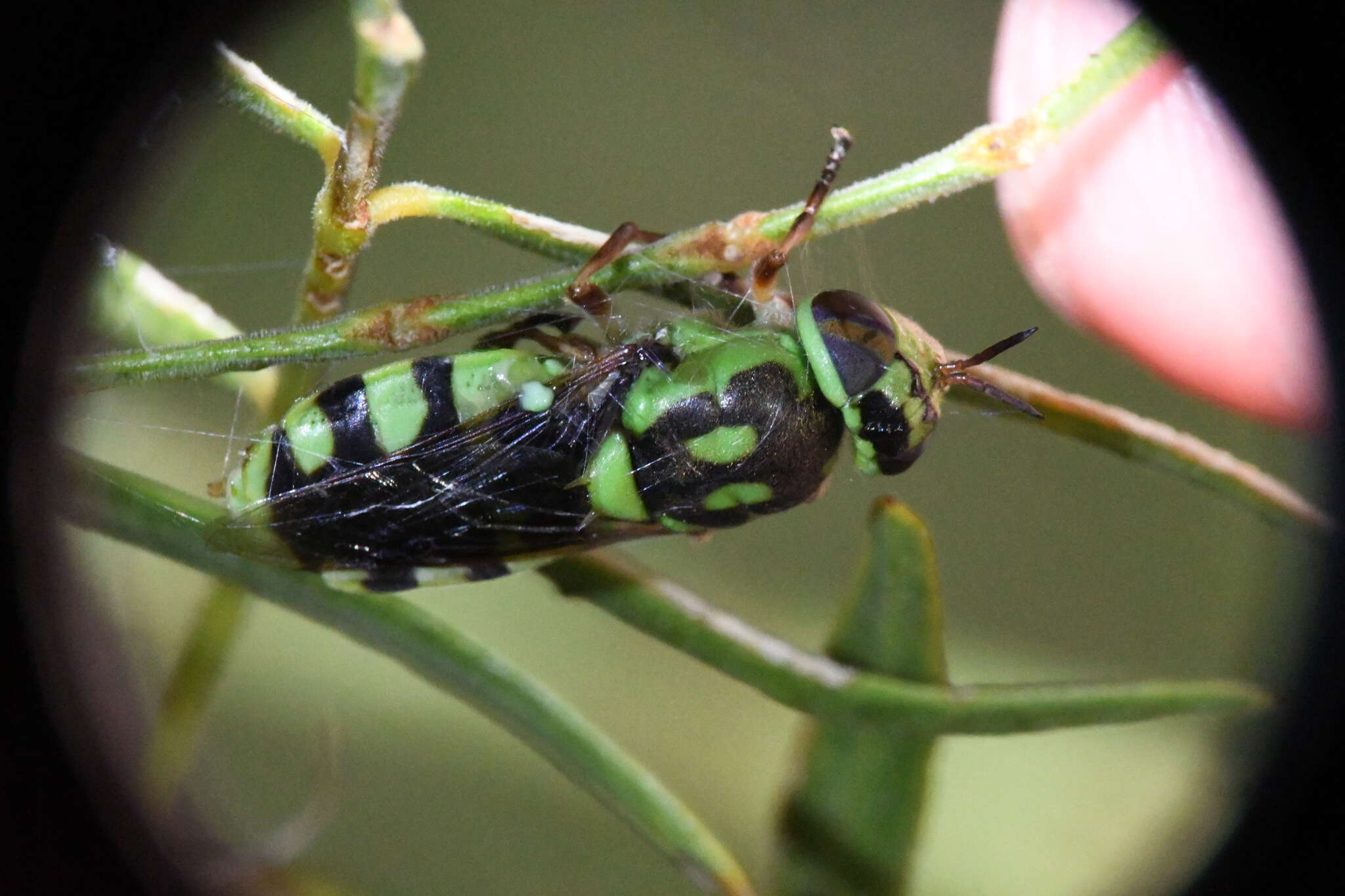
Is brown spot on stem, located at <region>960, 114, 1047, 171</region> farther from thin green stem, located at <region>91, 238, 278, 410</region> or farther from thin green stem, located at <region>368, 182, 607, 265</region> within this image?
thin green stem, located at <region>91, 238, 278, 410</region>

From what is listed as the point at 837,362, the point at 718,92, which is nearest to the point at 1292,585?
the point at 837,362

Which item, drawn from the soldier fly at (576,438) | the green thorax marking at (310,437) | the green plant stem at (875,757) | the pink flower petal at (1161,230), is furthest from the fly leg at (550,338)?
the pink flower petal at (1161,230)

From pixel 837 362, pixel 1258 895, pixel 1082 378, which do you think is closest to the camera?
pixel 837 362

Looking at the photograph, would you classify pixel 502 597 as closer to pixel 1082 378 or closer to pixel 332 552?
pixel 332 552

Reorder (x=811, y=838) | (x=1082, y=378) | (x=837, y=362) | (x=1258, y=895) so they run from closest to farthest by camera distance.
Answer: (x=837, y=362), (x=811, y=838), (x=1258, y=895), (x=1082, y=378)

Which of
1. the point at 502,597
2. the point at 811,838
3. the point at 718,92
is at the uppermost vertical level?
the point at 718,92

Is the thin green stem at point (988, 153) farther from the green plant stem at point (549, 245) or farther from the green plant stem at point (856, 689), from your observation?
the green plant stem at point (856, 689)

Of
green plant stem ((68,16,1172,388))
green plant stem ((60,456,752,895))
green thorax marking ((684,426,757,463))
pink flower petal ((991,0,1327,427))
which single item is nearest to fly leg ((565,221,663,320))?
green plant stem ((68,16,1172,388))
